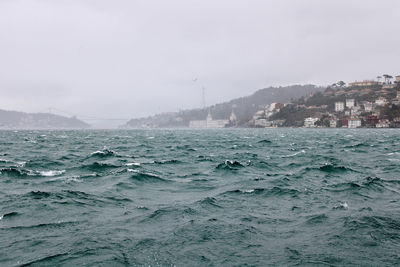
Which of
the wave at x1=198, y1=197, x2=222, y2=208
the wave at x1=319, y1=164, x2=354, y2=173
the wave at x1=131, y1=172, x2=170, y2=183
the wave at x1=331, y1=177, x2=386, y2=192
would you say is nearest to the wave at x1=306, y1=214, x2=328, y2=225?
the wave at x1=198, y1=197, x2=222, y2=208

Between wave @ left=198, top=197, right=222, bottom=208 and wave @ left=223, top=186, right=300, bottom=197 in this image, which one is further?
wave @ left=223, top=186, right=300, bottom=197

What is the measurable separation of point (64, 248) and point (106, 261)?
150 cm

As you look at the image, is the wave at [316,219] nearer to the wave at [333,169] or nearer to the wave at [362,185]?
the wave at [362,185]

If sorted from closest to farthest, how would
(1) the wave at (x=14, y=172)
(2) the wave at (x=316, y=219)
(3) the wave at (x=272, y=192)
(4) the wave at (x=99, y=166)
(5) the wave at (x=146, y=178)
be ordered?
(2) the wave at (x=316, y=219) → (3) the wave at (x=272, y=192) → (5) the wave at (x=146, y=178) → (1) the wave at (x=14, y=172) → (4) the wave at (x=99, y=166)

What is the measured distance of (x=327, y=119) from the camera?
199 meters

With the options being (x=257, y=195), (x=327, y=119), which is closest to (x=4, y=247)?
(x=257, y=195)

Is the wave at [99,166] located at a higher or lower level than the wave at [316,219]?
higher

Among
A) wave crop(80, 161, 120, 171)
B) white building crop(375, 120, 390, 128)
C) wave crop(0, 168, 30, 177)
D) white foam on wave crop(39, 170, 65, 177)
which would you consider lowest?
white building crop(375, 120, 390, 128)

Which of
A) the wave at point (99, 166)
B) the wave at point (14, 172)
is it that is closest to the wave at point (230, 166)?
the wave at point (99, 166)

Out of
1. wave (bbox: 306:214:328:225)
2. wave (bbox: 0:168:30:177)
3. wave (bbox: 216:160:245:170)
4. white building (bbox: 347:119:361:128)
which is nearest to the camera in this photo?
wave (bbox: 306:214:328:225)

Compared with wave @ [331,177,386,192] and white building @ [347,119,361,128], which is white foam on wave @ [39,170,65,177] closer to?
wave @ [331,177,386,192]

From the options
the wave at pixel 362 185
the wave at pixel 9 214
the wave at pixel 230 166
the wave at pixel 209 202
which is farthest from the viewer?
the wave at pixel 230 166

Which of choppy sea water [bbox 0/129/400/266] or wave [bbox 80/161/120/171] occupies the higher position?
wave [bbox 80/161/120/171]

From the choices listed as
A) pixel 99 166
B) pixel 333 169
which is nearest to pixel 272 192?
pixel 333 169
